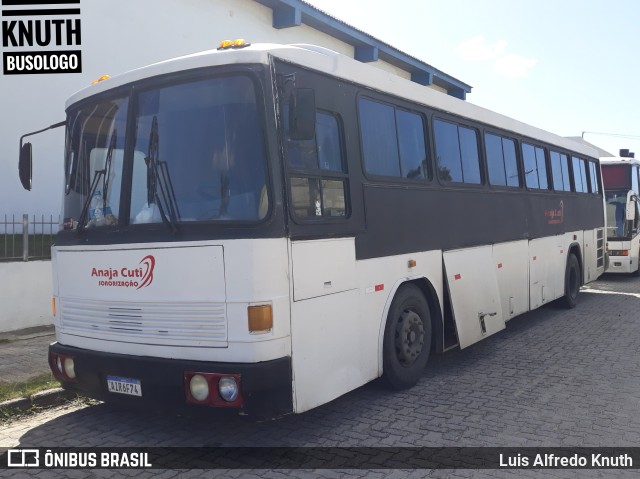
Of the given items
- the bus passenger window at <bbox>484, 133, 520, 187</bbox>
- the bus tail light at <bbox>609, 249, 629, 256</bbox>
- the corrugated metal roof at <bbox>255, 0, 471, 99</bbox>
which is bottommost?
the bus tail light at <bbox>609, 249, 629, 256</bbox>

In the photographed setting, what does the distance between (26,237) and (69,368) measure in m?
5.01

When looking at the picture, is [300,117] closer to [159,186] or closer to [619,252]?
[159,186]

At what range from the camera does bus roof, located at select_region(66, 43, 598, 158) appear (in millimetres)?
4398

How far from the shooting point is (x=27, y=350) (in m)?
7.79

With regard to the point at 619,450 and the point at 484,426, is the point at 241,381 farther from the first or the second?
the point at 619,450

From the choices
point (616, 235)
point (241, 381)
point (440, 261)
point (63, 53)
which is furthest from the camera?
point (616, 235)

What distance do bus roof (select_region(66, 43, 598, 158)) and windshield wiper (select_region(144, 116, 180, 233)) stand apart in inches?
19.2

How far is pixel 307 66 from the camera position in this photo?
4.81 metres

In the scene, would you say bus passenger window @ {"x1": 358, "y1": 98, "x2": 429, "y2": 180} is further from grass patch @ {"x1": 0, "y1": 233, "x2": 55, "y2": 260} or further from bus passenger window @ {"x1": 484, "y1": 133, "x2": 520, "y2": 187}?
grass patch @ {"x1": 0, "y1": 233, "x2": 55, "y2": 260}

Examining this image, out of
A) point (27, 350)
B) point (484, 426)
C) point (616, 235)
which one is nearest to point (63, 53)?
point (27, 350)

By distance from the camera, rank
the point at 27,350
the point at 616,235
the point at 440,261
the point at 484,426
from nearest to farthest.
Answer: the point at 484,426 → the point at 440,261 → the point at 27,350 → the point at 616,235

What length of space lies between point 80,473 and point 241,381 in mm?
1369

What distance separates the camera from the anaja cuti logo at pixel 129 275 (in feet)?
14.8

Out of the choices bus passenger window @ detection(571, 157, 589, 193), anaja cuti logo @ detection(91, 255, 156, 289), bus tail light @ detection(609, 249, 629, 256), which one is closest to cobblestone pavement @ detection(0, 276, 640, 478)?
anaja cuti logo @ detection(91, 255, 156, 289)
